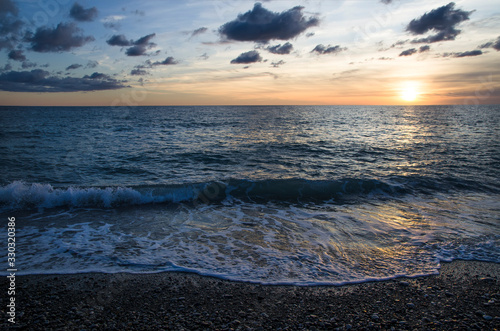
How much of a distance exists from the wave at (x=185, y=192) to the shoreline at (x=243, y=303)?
18.4ft

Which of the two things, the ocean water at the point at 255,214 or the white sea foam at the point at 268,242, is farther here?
the ocean water at the point at 255,214

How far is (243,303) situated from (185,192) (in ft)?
25.5

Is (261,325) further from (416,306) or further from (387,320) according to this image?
(416,306)

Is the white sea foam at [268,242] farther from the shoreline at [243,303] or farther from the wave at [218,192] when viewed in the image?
the wave at [218,192]

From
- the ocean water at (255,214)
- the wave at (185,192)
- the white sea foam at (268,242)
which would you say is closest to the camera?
the white sea foam at (268,242)

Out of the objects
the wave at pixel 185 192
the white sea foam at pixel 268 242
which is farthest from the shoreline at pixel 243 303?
the wave at pixel 185 192

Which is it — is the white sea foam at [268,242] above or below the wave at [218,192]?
below

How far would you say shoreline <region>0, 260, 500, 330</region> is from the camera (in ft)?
13.4

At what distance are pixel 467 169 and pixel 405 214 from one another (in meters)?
9.79

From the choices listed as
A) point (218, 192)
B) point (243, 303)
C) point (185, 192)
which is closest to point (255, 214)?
point (218, 192)

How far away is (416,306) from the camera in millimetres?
4520

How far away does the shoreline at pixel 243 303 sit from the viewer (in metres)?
4.07

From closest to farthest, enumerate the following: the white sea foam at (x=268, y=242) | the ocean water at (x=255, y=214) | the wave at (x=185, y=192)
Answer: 1. the white sea foam at (x=268, y=242)
2. the ocean water at (x=255, y=214)
3. the wave at (x=185, y=192)

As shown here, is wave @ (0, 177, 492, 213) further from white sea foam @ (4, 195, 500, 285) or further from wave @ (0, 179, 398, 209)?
white sea foam @ (4, 195, 500, 285)
